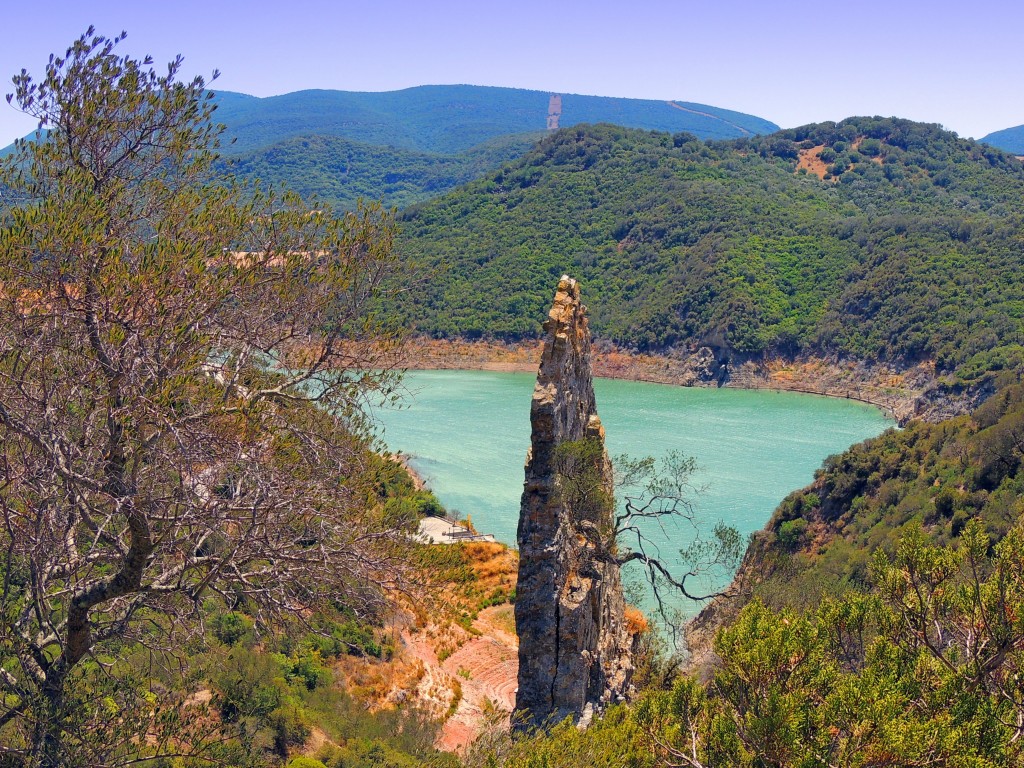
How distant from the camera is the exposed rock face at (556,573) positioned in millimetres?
11555

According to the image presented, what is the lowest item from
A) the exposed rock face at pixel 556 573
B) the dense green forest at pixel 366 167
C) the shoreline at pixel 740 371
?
the shoreline at pixel 740 371

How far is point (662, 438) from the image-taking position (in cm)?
4738

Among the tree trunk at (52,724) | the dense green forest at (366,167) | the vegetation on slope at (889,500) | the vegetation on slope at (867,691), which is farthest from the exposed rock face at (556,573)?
the dense green forest at (366,167)

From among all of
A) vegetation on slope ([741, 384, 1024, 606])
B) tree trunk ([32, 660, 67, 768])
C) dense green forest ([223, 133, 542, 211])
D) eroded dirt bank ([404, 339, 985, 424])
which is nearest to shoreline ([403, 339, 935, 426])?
eroded dirt bank ([404, 339, 985, 424])

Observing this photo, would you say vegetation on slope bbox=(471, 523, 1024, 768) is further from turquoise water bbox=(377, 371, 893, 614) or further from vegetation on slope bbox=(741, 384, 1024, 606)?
turquoise water bbox=(377, 371, 893, 614)

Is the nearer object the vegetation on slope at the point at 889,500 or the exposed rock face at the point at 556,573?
the exposed rock face at the point at 556,573

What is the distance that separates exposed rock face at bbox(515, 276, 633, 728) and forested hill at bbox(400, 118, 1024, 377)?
38757 mm

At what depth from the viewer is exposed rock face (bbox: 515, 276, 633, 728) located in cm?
1155

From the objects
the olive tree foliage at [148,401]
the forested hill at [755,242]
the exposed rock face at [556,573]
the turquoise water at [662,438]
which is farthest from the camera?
the forested hill at [755,242]

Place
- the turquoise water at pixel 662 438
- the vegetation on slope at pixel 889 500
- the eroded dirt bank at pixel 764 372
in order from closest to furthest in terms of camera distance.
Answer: the vegetation on slope at pixel 889 500 → the turquoise water at pixel 662 438 → the eroded dirt bank at pixel 764 372

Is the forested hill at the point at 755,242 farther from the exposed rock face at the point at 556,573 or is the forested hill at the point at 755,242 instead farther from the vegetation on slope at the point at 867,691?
the vegetation on slope at the point at 867,691

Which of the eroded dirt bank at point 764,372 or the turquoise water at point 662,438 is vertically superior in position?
the eroded dirt bank at point 764,372

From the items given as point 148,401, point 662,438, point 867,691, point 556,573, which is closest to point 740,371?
point 662,438

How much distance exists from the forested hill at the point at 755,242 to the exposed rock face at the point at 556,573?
38757mm
